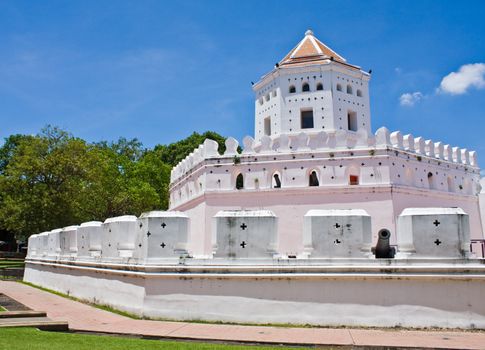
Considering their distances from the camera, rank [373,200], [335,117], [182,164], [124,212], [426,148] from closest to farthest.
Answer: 1. [373,200]
2. [426,148]
3. [335,117]
4. [182,164]
5. [124,212]

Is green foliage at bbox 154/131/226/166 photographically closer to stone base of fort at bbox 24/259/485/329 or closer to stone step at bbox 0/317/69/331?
stone base of fort at bbox 24/259/485/329

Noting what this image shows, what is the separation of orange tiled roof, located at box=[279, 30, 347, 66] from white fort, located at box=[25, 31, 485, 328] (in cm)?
709

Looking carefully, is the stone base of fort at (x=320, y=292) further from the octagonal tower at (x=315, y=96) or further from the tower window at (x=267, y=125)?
the tower window at (x=267, y=125)

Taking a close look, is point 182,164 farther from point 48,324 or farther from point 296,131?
point 48,324

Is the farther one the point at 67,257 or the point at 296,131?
the point at 296,131

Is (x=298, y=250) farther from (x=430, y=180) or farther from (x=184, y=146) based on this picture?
(x=184, y=146)

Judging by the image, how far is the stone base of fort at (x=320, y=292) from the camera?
8.12 meters

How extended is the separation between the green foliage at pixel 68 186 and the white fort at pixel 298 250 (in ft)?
26.9

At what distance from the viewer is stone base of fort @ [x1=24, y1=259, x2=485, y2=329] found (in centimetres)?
812

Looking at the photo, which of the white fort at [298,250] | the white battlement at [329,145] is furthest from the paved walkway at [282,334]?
the white battlement at [329,145]

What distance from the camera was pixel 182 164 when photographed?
24891 millimetres

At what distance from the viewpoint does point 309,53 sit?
25562 mm

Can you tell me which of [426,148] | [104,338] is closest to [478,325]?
[104,338]

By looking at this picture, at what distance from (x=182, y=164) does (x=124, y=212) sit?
1048 centimetres
